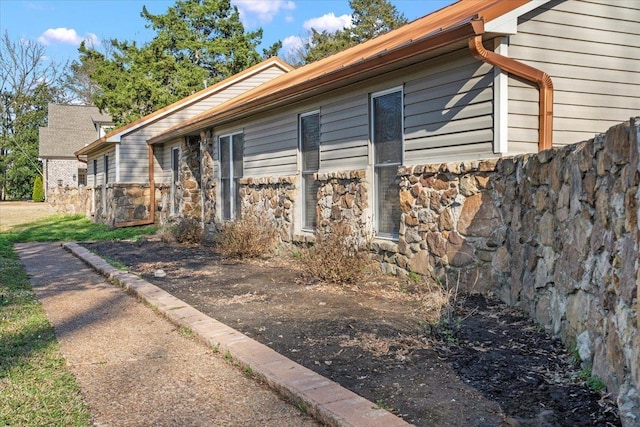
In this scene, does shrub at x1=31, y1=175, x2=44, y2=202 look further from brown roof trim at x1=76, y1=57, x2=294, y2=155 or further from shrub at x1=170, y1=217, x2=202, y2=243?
shrub at x1=170, y1=217, x2=202, y2=243

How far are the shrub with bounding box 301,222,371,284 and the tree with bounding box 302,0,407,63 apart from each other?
26145 mm

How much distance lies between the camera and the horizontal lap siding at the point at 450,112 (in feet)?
19.5

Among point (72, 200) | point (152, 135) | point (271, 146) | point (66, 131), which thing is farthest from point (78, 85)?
point (271, 146)

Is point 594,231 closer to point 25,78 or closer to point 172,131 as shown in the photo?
point 172,131

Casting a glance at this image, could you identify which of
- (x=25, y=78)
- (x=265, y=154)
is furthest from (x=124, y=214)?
(x=25, y=78)

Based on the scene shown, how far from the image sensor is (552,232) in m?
4.64

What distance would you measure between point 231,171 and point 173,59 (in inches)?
555

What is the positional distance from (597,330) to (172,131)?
1279cm

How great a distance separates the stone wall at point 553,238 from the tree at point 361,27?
1053 inches

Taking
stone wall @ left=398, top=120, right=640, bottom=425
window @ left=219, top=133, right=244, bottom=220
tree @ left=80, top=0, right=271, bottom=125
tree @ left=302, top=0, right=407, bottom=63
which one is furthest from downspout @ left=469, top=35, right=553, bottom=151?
tree @ left=302, top=0, right=407, bottom=63

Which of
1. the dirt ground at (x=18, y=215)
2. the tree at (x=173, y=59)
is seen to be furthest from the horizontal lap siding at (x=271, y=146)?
the tree at (x=173, y=59)

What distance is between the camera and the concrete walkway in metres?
3.20

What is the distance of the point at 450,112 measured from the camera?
20.9ft

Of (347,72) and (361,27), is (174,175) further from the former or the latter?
(361,27)
